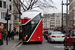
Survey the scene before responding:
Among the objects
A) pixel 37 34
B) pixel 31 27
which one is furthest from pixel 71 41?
pixel 31 27

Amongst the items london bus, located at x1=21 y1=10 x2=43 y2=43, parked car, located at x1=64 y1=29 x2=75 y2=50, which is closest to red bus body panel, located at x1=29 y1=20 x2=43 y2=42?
london bus, located at x1=21 y1=10 x2=43 y2=43

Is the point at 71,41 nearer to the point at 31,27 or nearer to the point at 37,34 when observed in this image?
the point at 37,34

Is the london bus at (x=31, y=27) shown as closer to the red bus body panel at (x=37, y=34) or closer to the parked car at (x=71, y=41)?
the red bus body panel at (x=37, y=34)

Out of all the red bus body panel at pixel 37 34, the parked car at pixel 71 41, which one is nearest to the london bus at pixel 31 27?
the red bus body panel at pixel 37 34

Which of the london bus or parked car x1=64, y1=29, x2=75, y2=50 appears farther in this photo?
the london bus

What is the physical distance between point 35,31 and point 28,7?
10543 millimetres

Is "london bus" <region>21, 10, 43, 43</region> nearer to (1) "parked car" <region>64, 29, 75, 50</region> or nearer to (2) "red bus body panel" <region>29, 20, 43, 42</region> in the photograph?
(2) "red bus body panel" <region>29, 20, 43, 42</region>

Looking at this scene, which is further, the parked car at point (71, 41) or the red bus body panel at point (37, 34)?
the red bus body panel at point (37, 34)

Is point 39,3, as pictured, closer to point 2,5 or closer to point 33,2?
point 33,2

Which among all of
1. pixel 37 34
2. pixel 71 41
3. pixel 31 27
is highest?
pixel 31 27

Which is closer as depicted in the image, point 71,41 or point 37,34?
point 71,41

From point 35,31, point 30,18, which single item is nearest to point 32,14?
point 30,18

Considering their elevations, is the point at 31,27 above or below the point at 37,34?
above

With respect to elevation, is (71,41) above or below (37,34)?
above
